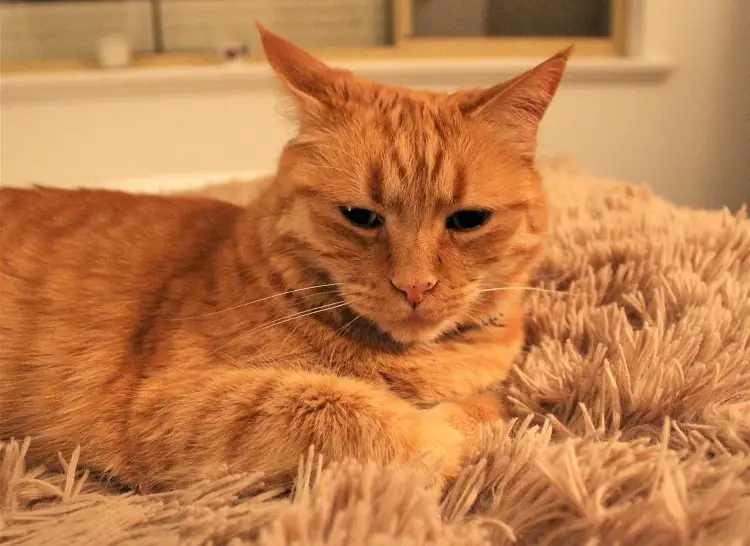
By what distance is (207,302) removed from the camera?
91 cm

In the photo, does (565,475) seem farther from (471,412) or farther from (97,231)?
(97,231)

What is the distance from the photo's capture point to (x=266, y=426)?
74 centimetres

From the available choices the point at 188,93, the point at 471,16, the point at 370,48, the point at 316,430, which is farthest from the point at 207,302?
the point at 471,16

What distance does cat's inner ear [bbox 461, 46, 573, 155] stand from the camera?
85 centimetres

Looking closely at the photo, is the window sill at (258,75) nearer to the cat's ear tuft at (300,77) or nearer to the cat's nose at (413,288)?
the cat's ear tuft at (300,77)

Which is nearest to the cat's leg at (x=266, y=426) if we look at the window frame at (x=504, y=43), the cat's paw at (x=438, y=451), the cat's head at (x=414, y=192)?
the cat's paw at (x=438, y=451)

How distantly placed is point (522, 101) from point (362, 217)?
10.9 inches

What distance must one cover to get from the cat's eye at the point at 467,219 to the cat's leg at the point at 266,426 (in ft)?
0.77

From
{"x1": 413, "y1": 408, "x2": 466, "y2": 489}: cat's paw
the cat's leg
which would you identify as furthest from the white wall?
{"x1": 413, "y1": 408, "x2": 466, "y2": 489}: cat's paw

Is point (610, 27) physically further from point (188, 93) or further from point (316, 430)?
point (316, 430)

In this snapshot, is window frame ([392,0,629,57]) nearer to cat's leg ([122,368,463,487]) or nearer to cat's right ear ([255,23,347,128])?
cat's right ear ([255,23,347,128])

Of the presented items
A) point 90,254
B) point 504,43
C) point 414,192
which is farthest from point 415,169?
point 504,43

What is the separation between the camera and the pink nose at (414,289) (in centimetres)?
78

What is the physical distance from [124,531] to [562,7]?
8.52 feet
